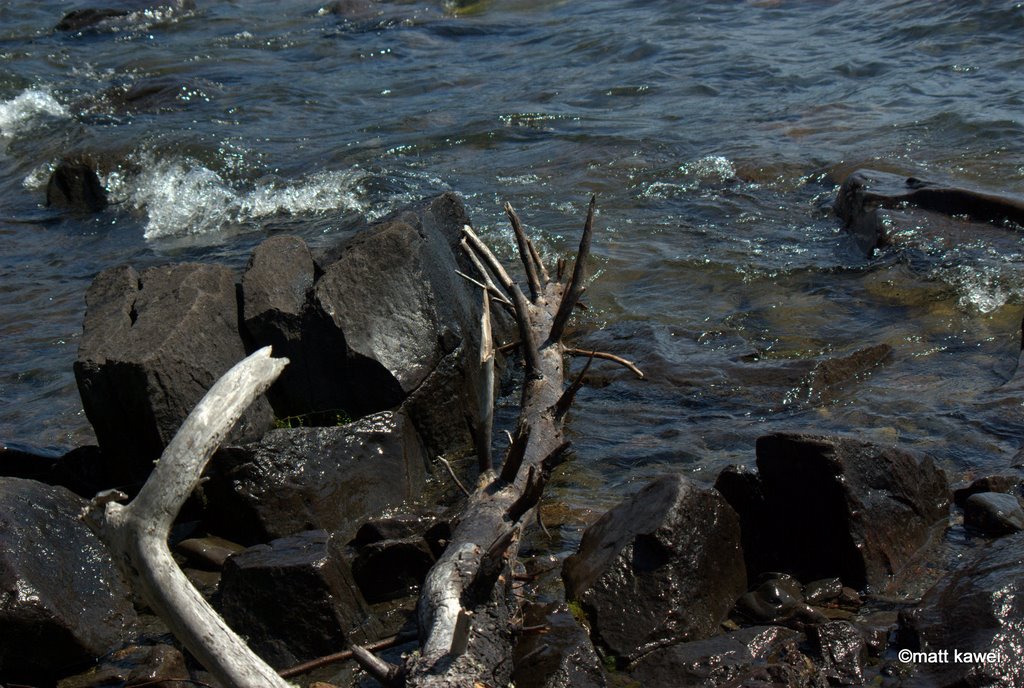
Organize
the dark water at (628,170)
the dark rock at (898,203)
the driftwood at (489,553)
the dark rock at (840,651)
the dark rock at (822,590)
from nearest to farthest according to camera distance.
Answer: the driftwood at (489,553) → the dark rock at (840,651) → the dark rock at (822,590) → the dark water at (628,170) → the dark rock at (898,203)

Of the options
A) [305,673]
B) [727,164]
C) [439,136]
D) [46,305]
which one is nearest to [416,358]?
[305,673]

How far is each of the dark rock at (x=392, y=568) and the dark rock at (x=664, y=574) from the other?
55cm

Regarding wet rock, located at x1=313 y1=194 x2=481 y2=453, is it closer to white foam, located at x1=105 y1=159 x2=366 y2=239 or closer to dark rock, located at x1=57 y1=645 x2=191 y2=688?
dark rock, located at x1=57 y1=645 x2=191 y2=688

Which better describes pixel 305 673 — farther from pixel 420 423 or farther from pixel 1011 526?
pixel 1011 526

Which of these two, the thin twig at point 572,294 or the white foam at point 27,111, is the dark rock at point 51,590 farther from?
the white foam at point 27,111

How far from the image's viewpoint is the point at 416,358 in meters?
4.92

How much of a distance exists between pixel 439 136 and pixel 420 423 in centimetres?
624

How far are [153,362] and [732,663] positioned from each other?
2.49 metres

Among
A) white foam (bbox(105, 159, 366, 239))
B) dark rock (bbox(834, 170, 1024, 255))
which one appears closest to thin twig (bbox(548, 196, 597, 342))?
dark rock (bbox(834, 170, 1024, 255))

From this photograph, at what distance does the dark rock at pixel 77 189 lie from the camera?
32.1 ft

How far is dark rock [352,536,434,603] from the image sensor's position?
157 inches

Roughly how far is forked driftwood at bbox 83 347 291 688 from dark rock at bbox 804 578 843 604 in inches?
76.0

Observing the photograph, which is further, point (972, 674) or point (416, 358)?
point (416, 358)

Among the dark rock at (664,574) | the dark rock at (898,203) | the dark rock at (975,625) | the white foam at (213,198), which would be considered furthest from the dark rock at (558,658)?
the white foam at (213,198)
